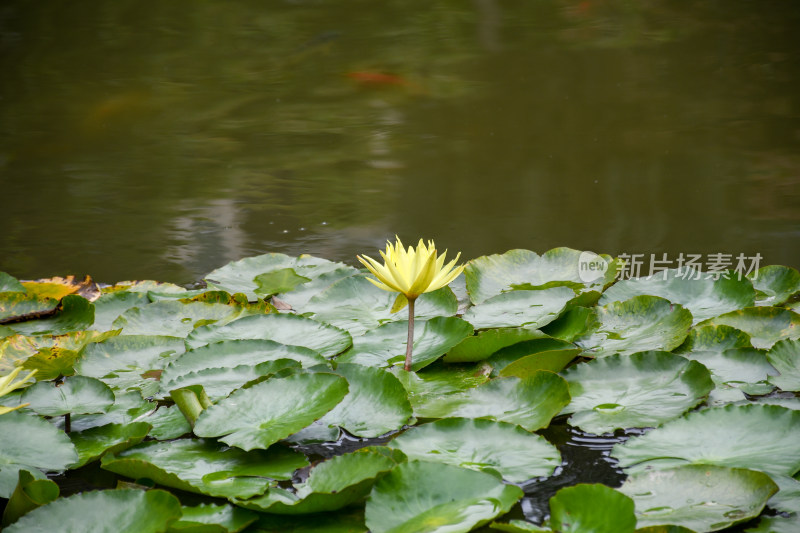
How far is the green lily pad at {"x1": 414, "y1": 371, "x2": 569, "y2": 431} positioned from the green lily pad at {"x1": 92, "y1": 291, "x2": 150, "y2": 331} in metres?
0.72

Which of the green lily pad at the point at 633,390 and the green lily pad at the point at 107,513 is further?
the green lily pad at the point at 633,390

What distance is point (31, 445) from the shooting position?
1003 millimetres

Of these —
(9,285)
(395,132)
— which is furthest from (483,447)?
(395,132)

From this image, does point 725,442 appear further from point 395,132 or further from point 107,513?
point 395,132

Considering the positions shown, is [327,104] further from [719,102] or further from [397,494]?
[397,494]

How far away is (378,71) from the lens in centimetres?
414

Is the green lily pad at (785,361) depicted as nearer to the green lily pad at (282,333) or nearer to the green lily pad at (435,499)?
the green lily pad at (435,499)

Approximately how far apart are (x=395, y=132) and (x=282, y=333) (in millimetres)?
2013

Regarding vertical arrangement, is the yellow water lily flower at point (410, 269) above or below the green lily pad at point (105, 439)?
above

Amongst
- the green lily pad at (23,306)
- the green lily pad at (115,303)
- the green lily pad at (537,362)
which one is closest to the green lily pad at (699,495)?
the green lily pad at (537,362)

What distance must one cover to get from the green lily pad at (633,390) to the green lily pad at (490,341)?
0.31 ft

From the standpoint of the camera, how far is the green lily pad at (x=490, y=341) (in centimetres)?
127

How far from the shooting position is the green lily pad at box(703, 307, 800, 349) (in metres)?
1.34

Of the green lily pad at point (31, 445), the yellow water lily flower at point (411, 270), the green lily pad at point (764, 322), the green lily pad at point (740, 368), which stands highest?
the yellow water lily flower at point (411, 270)
